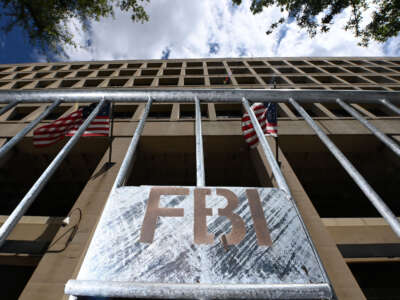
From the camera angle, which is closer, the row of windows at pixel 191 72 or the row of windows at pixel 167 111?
the row of windows at pixel 167 111

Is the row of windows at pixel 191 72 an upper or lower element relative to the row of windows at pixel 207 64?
lower

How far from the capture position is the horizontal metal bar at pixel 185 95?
2451 millimetres

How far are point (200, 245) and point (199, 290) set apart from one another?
10.5 inches

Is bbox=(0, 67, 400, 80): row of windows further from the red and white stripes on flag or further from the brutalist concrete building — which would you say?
the red and white stripes on flag

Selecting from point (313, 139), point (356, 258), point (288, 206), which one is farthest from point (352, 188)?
point (288, 206)

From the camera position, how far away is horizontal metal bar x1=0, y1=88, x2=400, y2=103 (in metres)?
2.45

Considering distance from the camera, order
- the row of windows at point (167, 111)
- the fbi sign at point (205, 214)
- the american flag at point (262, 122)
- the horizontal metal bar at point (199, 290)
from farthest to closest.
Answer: the row of windows at point (167, 111), the american flag at point (262, 122), the fbi sign at point (205, 214), the horizontal metal bar at point (199, 290)

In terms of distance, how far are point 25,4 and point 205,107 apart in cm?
1102

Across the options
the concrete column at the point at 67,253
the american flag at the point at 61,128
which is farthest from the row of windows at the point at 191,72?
the concrete column at the point at 67,253

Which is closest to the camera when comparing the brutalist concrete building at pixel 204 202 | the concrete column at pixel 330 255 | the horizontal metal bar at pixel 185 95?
the brutalist concrete building at pixel 204 202

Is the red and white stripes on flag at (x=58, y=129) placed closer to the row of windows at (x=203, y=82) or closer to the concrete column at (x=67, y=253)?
the concrete column at (x=67, y=253)

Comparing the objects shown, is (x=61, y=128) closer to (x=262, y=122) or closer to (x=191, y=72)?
(x=262, y=122)

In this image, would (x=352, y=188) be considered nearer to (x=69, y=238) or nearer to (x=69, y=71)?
(x=69, y=238)

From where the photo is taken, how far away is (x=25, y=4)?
794 cm
